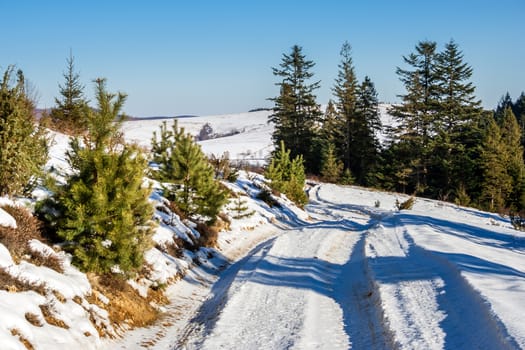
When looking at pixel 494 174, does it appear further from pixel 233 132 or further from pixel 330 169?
pixel 233 132

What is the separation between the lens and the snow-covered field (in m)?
6.50

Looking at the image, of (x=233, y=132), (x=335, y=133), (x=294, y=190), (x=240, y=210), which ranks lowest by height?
(x=240, y=210)

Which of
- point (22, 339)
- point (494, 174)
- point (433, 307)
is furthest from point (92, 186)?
point (494, 174)

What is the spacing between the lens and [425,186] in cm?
4847

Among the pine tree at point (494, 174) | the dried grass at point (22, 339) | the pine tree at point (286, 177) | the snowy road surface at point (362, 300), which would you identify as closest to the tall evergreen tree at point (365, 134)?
the pine tree at point (494, 174)

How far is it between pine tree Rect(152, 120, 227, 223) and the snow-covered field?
0.92 m

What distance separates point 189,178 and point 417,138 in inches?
1559

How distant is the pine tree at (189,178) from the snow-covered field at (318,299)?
0.92 metres

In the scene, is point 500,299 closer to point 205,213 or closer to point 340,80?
Result: point 205,213

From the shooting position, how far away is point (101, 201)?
27.2ft

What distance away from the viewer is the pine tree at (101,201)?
A: 27.7 ft

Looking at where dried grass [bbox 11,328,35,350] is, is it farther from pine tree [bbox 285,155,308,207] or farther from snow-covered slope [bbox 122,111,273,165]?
snow-covered slope [bbox 122,111,273,165]

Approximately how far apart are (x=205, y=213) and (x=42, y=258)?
8.27 meters

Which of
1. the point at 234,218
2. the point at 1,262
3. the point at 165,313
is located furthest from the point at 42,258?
the point at 234,218
